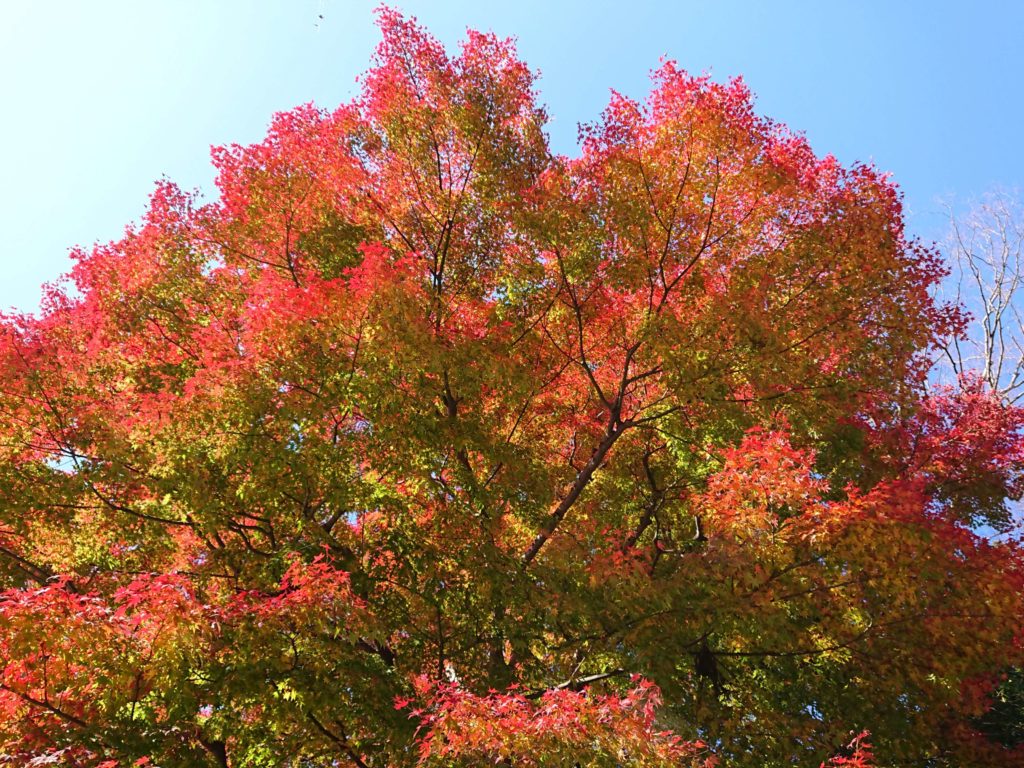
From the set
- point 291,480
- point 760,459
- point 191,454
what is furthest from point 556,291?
point 191,454

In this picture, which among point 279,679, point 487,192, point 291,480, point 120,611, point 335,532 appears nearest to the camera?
point 120,611

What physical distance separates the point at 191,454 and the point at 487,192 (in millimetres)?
4719

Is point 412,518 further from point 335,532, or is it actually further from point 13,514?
point 13,514

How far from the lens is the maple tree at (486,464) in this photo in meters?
5.20

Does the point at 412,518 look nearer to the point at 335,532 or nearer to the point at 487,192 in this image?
the point at 335,532

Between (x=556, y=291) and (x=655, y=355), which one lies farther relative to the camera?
(x=556, y=291)

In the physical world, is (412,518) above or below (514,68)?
below

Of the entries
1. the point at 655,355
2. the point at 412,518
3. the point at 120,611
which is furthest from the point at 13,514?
the point at 655,355

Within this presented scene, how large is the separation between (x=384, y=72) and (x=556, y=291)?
11.9 ft

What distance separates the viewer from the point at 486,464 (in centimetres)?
841

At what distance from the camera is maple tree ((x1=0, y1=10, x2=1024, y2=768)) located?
520cm

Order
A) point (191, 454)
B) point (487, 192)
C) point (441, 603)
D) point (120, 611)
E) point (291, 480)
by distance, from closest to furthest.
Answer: point (120, 611)
point (191, 454)
point (291, 480)
point (441, 603)
point (487, 192)

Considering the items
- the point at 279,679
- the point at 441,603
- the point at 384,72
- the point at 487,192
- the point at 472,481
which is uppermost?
the point at 384,72

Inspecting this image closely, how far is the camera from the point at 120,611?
177 inches
